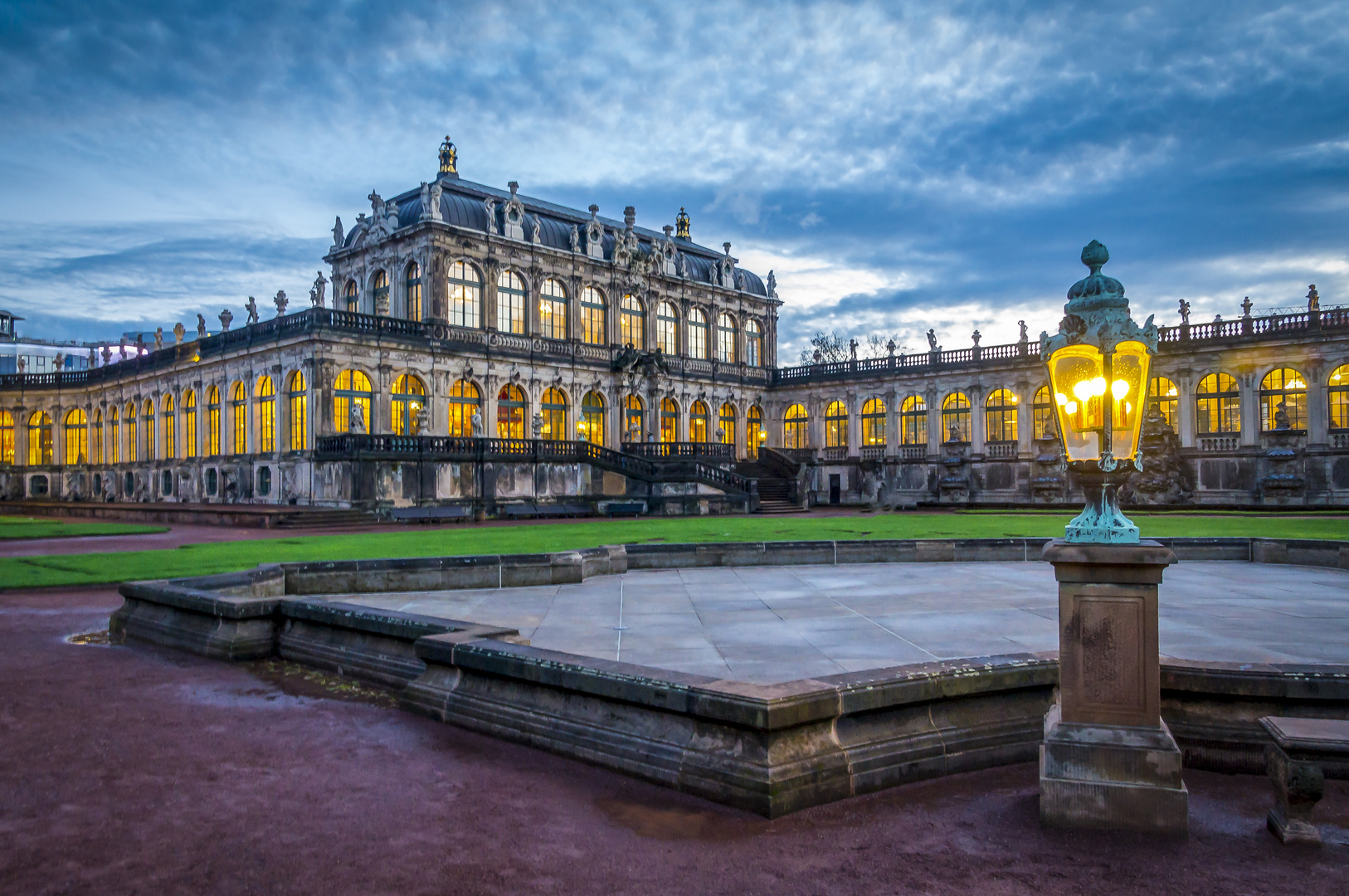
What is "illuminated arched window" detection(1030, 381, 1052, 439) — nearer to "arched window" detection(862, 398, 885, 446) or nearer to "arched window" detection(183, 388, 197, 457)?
"arched window" detection(862, 398, 885, 446)

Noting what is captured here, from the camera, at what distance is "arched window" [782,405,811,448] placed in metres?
60.6

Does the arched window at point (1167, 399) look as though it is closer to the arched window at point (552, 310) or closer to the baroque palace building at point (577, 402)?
the baroque palace building at point (577, 402)

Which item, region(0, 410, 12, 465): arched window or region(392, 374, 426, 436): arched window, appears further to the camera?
region(0, 410, 12, 465): arched window

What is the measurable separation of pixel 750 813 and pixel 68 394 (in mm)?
66138

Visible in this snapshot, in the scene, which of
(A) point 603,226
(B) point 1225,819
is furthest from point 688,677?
(A) point 603,226

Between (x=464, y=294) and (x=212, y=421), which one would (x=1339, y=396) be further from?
(x=212, y=421)

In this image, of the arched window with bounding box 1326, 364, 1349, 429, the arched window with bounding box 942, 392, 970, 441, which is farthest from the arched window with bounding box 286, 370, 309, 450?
the arched window with bounding box 1326, 364, 1349, 429

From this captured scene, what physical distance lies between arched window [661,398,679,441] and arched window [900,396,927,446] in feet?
46.0

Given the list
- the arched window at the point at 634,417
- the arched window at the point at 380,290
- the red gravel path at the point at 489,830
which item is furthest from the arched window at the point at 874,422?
the red gravel path at the point at 489,830

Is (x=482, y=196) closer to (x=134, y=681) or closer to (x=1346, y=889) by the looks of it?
(x=134, y=681)

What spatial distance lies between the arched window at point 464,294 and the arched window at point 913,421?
86.5 ft

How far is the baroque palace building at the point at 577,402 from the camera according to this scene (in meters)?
40.1

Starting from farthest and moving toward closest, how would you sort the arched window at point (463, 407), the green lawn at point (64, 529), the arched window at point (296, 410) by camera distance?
the arched window at point (463, 407) → the arched window at point (296, 410) → the green lawn at point (64, 529)

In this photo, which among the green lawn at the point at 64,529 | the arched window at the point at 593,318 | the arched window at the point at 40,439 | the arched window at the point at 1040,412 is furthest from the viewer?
the arched window at the point at 40,439
